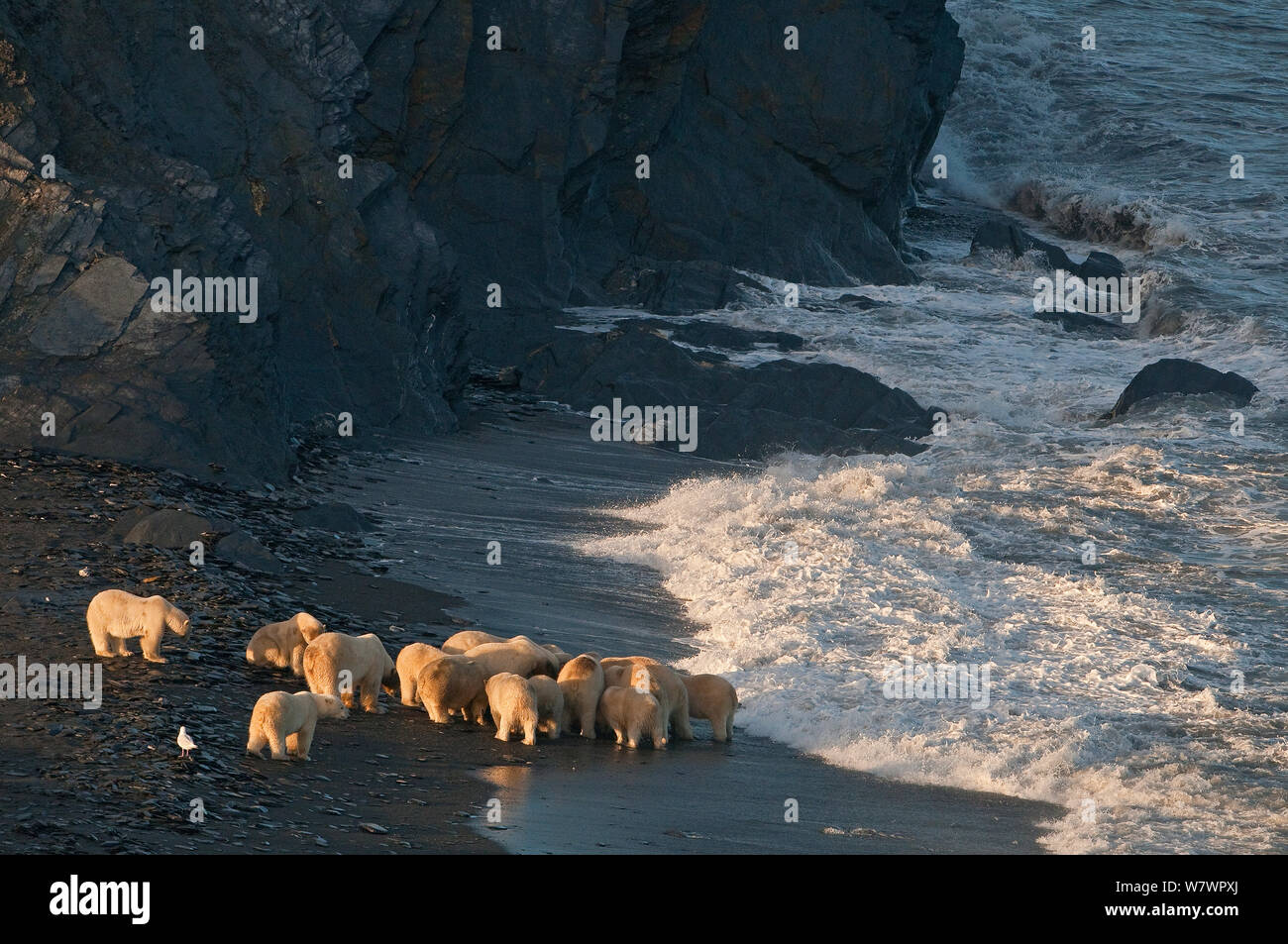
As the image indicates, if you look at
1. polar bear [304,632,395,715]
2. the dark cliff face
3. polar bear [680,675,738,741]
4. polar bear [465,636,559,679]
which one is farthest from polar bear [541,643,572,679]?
the dark cliff face

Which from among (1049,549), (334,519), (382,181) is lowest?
(1049,549)

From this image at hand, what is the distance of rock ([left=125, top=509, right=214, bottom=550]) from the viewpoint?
13.1m

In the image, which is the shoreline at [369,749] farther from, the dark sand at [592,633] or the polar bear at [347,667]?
the polar bear at [347,667]

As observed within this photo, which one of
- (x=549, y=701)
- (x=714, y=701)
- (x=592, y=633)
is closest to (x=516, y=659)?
(x=549, y=701)

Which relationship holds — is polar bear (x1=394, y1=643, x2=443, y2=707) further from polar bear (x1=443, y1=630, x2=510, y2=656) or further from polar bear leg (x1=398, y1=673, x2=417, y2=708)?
polar bear (x1=443, y1=630, x2=510, y2=656)

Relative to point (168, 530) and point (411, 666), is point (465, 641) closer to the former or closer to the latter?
point (411, 666)

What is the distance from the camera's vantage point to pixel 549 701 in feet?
35.7

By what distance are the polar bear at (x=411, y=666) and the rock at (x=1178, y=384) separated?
1556 centimetres

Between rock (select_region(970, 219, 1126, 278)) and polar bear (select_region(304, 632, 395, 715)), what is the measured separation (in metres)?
25.6

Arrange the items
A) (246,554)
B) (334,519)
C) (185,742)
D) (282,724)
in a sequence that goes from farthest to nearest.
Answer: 1. (334,519)
2. (246,554)
3. (282,724)
4. (185,742)

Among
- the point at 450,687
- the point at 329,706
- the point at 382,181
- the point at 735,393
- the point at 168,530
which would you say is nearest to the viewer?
the point at 329,706

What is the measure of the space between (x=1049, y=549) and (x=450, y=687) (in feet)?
28.8
